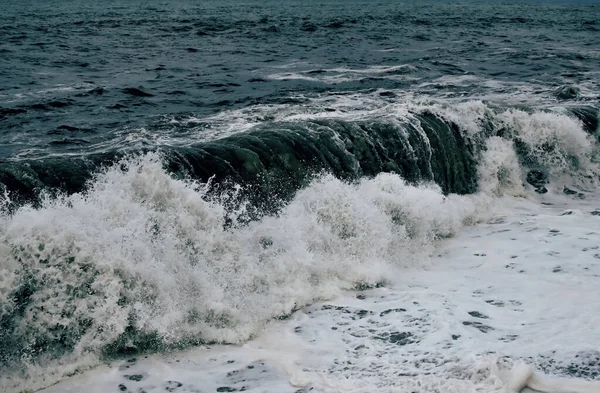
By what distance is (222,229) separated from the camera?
832 centimetres

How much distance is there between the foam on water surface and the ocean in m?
0.03

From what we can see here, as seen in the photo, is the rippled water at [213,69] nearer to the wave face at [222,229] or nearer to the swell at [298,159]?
the swell at [298,159]

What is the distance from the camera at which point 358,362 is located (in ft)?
20.4

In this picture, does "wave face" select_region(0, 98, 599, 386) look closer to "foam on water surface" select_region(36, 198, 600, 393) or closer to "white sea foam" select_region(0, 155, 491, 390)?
"white sea foam" select_region(0, 155, 491, 390)

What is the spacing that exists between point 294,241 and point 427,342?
2671mm

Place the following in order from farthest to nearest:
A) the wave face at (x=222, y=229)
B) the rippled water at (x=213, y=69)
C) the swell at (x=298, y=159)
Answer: the rippled water at (x=213, y=69)
the swell at (x=298, y=159)
the wave face at (x=222, y=229)

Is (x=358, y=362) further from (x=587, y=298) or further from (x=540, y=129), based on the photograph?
(x=540, y=129)

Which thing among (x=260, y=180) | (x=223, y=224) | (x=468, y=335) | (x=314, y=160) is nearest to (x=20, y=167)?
(x=223, y=224)

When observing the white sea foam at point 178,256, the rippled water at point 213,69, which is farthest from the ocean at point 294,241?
the rippled water at point 213,69

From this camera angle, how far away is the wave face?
652 cm

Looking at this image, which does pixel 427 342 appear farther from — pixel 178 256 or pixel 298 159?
pixel 298 159

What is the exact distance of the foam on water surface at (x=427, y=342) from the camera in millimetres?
5780

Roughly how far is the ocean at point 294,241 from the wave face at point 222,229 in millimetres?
28

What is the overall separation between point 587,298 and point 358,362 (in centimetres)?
314
